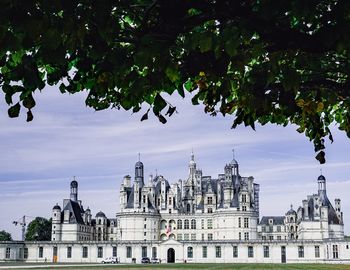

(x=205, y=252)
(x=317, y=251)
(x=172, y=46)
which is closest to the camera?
(x=172, y=46)

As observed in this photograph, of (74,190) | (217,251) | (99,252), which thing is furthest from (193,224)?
(74,190)

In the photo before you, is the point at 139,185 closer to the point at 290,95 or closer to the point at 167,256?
the point at 167,256

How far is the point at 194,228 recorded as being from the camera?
107188mm

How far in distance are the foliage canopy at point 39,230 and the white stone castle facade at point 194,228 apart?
409 inches

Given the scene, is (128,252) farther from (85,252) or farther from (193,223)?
(193,223)

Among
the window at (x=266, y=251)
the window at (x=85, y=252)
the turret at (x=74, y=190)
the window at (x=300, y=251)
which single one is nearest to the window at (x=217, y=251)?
the window at (x=266, y=251)

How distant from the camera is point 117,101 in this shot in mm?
7727

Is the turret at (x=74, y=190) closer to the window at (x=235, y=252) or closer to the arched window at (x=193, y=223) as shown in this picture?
the arched window at (x=193, y=223)

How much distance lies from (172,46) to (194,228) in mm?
103593

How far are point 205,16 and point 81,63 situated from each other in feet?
4.86

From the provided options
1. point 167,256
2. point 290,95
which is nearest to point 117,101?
point 290,95

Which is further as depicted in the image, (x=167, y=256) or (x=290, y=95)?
(x=167, y=256)

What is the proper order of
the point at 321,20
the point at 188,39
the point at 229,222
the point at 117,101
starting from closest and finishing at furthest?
the point at 188,39 → the point at 321,20 → the point at 117,101 → the point at 229,222

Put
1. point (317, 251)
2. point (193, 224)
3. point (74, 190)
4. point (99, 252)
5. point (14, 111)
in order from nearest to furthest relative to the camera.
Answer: point (14, 111), point (317, 251), point (99, 252), point (193, 224), point (74, 190)
